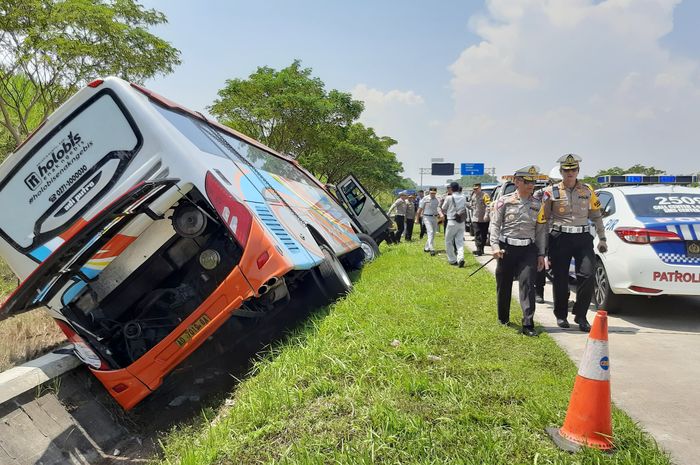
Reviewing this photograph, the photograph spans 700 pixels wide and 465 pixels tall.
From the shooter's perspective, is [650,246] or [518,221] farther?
[650,246]

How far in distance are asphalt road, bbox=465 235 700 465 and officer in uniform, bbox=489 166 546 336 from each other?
23.9 inches

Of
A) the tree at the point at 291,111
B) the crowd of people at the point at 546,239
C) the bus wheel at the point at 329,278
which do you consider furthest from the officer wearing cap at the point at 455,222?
the tree at the point at 291,111

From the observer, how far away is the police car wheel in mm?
5484

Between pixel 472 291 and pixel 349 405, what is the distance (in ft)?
12.7

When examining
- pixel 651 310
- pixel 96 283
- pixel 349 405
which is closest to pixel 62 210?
pixel 96 283

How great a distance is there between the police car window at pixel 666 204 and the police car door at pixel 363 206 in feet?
20.3

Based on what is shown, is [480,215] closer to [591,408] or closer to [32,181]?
[591,408]

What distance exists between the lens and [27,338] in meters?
5.46

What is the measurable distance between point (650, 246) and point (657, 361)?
1516 millimetres

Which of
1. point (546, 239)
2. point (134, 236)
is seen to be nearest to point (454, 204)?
point (546, 239)

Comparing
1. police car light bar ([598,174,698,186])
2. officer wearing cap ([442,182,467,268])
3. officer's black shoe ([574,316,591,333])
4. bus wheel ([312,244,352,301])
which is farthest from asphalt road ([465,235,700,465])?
officer wearing cap ([442,182,467,268])

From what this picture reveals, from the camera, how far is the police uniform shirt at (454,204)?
9.05 m

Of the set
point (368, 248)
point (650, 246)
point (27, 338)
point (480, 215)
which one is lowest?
point (27, 338)

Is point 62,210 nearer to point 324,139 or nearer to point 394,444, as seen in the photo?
point 394,444
